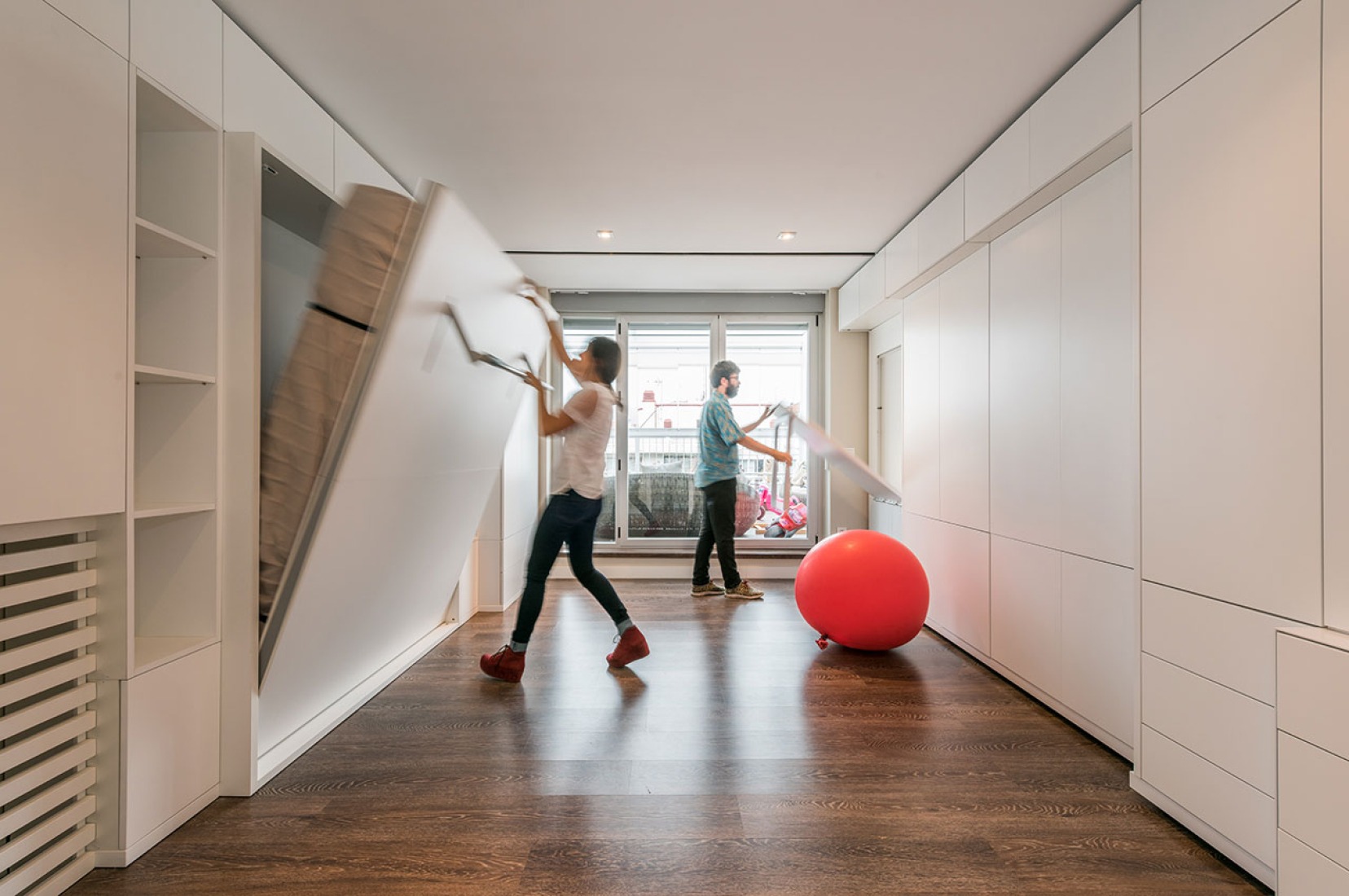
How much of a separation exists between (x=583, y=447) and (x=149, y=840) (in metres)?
1.87

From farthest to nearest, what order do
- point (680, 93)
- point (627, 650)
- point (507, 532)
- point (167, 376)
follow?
point (507, 532)
point (627, 650)
point (680, 93)
point (167, 376)

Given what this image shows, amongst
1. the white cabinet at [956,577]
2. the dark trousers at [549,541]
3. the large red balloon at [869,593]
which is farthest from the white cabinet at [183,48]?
the white cabinet at [956,577]

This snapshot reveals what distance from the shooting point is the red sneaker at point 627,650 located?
10.4 feet

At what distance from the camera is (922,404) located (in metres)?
4.01

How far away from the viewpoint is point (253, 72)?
2.07m

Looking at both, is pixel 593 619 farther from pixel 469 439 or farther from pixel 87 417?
pixel 87 417

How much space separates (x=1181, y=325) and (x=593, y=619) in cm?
328

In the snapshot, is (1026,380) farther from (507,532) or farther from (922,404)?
(507,532)

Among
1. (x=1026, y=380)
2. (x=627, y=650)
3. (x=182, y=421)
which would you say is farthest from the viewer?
(x=627, y=650)

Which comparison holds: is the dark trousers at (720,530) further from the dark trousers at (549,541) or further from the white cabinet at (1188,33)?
the white cabinet at (1188,33)

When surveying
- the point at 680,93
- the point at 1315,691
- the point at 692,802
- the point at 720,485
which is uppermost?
the point at 680,93

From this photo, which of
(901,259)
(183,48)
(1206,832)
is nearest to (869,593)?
(1206,832)

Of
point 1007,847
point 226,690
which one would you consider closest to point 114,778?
point 226,690

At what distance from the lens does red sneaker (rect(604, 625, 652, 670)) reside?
318 centimetres
